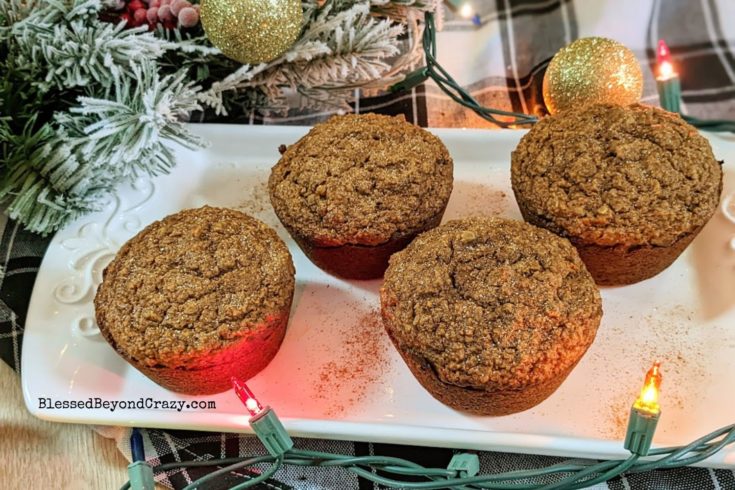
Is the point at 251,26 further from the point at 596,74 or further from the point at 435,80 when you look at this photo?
the point at 596,74

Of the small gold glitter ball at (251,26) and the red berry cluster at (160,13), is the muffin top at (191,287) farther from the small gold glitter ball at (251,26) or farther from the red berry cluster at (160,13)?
the red berry cluster at (160,13)

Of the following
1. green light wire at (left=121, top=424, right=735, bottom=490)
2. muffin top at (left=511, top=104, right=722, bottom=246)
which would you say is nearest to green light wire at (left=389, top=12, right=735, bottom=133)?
muffin top at (left=511, top=104, right=722, bottom=246)

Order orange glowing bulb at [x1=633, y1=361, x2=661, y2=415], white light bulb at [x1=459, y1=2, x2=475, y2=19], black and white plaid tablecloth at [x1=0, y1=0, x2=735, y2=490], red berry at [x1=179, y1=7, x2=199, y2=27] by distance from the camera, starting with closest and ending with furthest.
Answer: orange glowing bulb at [x1=633, y1=361, x2=661, y2=415] < red berry at [x1=179, y1=7, x2=199, y2=27] < black and white plaid tablecloth at [x1=0, y1=0, x2=735, y2=490] < white light bulb at [x1=459, y1=2, x2=475, y2=19]

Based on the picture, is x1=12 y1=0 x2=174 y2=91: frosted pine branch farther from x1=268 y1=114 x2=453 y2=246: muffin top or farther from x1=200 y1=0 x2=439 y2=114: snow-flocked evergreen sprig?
x1=268 y1=114 x2=453 y2=246: muffin top

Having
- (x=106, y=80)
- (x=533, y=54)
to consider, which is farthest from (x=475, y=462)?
(x=533, y=54)

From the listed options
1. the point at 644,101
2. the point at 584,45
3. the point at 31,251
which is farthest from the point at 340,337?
the point at 644,101

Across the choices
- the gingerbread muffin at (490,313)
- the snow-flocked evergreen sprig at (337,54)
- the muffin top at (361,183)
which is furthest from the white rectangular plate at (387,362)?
the snow-flocked evergreen sprig at (337,54)
